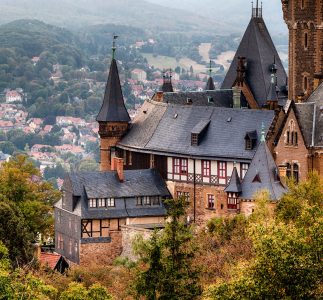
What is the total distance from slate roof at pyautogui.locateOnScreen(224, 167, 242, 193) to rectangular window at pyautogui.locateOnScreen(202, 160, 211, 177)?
366 centimetres

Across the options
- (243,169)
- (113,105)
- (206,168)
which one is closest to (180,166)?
(206,168)

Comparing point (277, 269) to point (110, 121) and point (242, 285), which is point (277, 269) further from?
point (110, 121)

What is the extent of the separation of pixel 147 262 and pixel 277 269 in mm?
12181

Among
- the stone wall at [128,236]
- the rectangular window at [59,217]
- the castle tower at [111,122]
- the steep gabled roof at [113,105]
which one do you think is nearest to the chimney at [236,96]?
the steep gabled roof at [113,105]

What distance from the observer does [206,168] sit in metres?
89.2

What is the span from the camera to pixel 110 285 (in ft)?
239

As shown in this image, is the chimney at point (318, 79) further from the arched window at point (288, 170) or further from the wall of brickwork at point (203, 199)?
the wall of brickwork at point (203, 199)

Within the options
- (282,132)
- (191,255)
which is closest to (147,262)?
(191,255)

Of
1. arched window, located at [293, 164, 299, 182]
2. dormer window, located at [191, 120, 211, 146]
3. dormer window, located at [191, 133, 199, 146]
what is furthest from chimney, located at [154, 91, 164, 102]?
arched window, located at [293, 164, 299, 182]

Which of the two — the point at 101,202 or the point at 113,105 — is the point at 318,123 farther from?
the point at 113,105

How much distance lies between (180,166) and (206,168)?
2.27m

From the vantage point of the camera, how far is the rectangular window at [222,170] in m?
88.1

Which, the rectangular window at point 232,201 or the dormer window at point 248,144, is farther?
the dormer window at point 248,144

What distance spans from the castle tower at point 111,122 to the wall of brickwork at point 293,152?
14.3m
